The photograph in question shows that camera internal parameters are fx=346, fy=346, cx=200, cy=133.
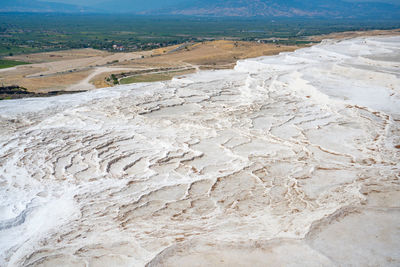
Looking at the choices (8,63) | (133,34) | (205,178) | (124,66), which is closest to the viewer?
(205,178)

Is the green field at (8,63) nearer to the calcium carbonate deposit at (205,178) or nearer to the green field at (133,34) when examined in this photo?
the green field at (133,34)

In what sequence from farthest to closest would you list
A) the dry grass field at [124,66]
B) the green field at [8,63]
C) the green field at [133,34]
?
the green field at [133,34] < the green field at [8,63] < the dry grass field at [124,66]

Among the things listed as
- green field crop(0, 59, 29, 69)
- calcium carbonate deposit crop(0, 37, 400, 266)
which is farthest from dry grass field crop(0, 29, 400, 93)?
calcium carbonate deposit crop(0, 37, 400, 266)

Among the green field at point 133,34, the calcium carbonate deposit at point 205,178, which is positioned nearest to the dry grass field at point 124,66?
the green field at point 133,34

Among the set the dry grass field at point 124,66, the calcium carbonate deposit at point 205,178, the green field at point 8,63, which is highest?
the calcium carbonate deposit at point 205,178

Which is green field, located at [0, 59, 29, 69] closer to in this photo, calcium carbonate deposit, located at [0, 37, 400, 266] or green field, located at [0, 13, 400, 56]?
green field, located at [0, 13, 400, 56]

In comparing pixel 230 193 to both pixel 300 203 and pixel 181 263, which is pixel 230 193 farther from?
pixel 181 263

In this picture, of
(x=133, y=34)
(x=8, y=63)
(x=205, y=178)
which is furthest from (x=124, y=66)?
(x=133, y=34)

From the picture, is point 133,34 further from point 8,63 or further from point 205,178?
point 205,178

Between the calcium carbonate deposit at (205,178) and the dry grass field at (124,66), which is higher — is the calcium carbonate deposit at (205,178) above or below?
above
